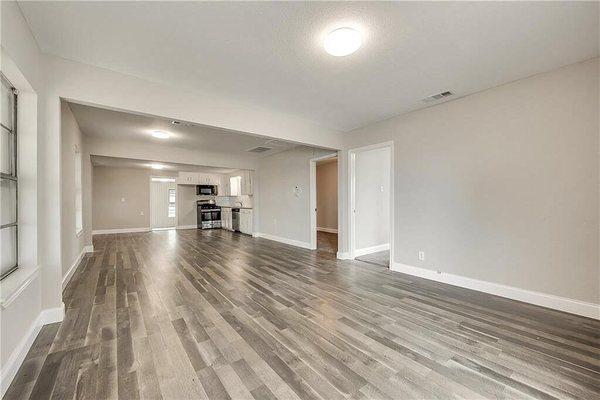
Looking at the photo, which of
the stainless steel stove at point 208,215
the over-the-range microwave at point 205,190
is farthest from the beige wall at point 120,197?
the stainless steel stove at point 208,215

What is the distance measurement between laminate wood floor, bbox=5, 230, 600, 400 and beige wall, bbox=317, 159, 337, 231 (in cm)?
505

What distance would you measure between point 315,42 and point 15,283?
113 inches

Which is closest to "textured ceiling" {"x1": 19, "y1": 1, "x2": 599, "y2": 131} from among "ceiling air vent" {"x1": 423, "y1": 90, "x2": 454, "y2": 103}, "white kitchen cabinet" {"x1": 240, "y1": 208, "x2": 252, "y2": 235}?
"ceiling air vent" {"x1": 423, "y1": 90, "x2": 454, "y2": 103}

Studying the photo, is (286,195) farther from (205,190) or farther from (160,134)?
(205,190)

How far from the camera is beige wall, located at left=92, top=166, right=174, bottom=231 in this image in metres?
8.18

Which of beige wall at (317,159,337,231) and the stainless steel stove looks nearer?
beige wall at (317,159,337,231)

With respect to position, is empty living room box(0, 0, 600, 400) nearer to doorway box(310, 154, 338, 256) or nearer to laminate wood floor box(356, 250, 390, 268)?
laminate wood floor box(356, 250, 390, 268)

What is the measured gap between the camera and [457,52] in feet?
7.32

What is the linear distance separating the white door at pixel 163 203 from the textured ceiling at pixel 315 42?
25.2 ft

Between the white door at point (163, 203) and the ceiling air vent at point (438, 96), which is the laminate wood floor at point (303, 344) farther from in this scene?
the white door at point (163, 203)

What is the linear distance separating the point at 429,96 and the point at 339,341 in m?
3.05

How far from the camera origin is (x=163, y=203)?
31.6 feet

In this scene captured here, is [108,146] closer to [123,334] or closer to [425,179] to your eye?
[123,334]

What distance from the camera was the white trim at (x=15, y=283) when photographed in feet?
4.94
